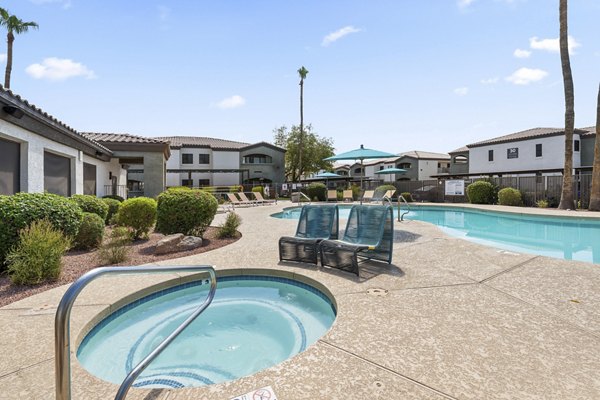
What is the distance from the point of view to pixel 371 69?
50.4 feet

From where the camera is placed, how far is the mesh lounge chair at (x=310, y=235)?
5.86 m

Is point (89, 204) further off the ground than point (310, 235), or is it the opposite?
point (89, 204)

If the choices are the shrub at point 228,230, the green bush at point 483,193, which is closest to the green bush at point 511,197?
the green bush at point 483,193

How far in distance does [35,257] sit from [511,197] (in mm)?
21917

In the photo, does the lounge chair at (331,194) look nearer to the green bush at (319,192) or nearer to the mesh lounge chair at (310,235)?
the green bush at (319,192)

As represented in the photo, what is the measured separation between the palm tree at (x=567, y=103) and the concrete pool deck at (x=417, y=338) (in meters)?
13.9

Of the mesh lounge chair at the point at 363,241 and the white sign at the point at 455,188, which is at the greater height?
the white sign at the point at 455,188

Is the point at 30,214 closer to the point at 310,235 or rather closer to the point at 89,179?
the point at 310,235

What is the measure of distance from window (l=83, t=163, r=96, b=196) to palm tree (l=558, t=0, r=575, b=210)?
2308 centimetres

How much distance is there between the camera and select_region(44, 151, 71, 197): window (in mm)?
8884

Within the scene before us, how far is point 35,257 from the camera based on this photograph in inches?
192

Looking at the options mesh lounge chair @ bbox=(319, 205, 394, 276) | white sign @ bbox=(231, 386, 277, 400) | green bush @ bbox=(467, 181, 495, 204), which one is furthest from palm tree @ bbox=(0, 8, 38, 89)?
green bush @ bbox=(467, 181, 495, 204)

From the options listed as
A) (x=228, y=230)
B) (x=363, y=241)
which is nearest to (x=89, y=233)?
(x=228, y=230)

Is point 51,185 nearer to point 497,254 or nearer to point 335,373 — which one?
point 335,373
